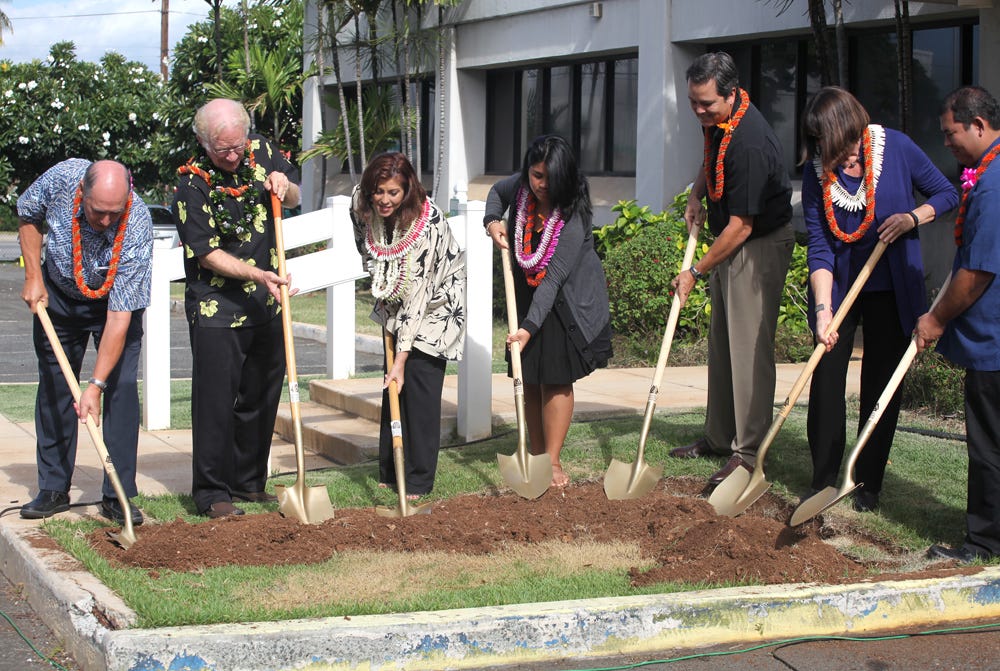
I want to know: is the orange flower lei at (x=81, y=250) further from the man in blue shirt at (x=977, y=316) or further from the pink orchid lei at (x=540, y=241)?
the man in blue shirt at (x=977, y=316)

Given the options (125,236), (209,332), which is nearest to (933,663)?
(209,332)

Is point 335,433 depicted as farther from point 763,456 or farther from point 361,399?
point 763,456

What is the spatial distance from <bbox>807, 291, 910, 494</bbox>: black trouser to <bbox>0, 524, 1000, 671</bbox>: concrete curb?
1.11 metres

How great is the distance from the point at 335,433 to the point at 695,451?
239cm

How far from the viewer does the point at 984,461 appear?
202 inches

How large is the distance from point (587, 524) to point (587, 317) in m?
1.17

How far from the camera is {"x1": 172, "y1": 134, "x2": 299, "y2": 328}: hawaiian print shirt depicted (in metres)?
5.96

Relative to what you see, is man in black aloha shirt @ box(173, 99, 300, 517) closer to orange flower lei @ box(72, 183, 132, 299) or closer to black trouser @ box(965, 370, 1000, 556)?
orange flower lei @ box(72, 183, 132, 299)

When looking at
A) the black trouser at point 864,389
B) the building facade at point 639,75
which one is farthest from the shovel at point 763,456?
the building facade at point 639,75

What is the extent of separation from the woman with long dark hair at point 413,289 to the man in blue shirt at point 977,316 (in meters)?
2.45

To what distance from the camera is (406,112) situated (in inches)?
795

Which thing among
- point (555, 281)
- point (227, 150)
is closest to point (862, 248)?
point (555, 281)

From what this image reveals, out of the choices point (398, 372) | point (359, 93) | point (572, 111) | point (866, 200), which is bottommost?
point (398, 372)

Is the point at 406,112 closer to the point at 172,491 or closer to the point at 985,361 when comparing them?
the point at 172,491
